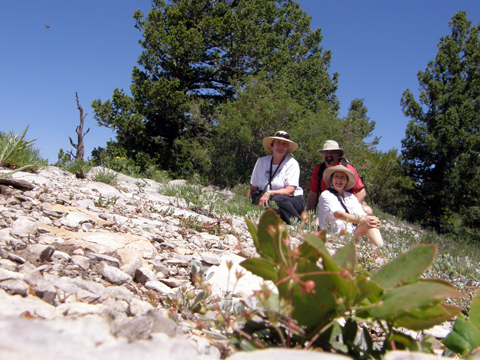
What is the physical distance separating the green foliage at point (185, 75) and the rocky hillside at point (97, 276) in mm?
9840

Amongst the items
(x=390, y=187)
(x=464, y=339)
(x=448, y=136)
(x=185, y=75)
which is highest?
(x=185, y=75)

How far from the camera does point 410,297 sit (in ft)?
3.31

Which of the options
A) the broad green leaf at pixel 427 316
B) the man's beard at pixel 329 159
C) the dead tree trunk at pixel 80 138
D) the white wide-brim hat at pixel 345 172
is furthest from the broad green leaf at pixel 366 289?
the dead tree trunk at pixel 80 138

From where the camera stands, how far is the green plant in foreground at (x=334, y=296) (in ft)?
3.34

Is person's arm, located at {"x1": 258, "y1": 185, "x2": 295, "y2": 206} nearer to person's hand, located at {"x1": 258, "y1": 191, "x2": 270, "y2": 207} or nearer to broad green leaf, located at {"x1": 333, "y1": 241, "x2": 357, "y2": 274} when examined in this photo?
person's hand, located at {"x1": 258, "y1": 191, "x2": 270, "y2": 207}

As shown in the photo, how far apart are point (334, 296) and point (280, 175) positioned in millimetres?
4869

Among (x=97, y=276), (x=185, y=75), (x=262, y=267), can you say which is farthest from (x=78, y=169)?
(x=185, y=75)

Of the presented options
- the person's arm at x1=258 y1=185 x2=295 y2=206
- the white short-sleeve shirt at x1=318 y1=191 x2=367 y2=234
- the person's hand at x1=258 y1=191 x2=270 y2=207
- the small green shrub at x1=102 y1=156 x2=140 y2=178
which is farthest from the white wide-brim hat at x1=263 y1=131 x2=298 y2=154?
the small green shrub at x1=102 y1=156 x2=140 y2=178

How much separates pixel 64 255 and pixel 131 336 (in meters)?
1.12

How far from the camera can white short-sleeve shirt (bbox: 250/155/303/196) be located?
583 centimetres

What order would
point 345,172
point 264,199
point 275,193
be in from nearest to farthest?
point 345,172
point 264,199
point 275,193

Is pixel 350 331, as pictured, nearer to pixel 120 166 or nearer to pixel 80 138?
pixel 120 166

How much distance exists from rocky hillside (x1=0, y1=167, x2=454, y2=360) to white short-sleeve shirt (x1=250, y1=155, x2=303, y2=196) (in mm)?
2040

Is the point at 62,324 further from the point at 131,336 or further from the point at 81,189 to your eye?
the point at 81,189
